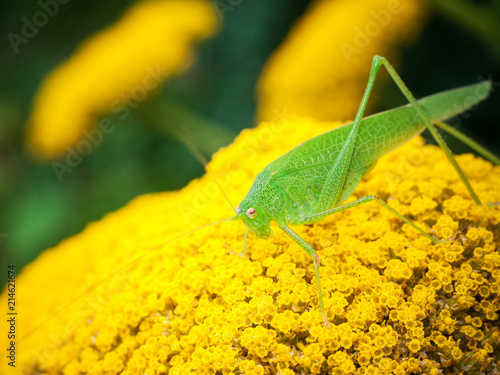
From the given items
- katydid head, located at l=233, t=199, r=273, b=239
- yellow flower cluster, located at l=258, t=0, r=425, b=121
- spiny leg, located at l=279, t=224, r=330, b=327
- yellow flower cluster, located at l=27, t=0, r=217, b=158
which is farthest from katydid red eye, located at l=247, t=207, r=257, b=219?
yellow flower cluster, located at l=27, t=0, r=217, b=158

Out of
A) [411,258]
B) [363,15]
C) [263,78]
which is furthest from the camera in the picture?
[263,78]

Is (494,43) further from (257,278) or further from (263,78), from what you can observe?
(257,278)

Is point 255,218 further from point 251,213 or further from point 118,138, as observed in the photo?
point 118,138

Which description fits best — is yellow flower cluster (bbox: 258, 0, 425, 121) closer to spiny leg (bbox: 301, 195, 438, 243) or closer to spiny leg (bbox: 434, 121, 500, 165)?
spiny leg (bbox: 434, 121, 500, 165)

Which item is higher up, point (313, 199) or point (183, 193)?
point (183, 193)

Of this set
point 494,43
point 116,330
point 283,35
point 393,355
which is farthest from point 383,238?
Result: point 283,35

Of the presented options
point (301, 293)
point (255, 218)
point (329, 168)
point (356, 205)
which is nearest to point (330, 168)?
point (329, 168)
